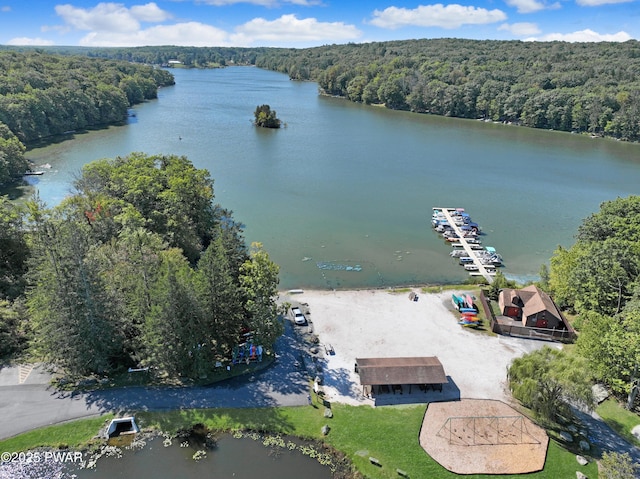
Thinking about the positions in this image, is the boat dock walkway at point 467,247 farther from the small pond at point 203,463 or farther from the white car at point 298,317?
the small pond at point 203,463

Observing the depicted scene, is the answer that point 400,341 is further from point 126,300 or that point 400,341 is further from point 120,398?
point 126,300

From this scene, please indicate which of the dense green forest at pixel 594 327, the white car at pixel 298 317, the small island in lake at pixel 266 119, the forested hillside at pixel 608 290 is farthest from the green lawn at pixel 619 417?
the small island in lake at pixel 266 119

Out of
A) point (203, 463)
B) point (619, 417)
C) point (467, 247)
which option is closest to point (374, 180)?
point (467, 247)

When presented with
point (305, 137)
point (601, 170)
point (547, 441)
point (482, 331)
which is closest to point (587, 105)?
point (601, 170)

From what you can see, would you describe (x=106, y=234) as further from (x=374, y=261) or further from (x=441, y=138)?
(x=441, y=138)

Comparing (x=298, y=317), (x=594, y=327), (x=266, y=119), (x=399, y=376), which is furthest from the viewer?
(x=266, y=119)

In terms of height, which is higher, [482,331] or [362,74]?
[362,74]
